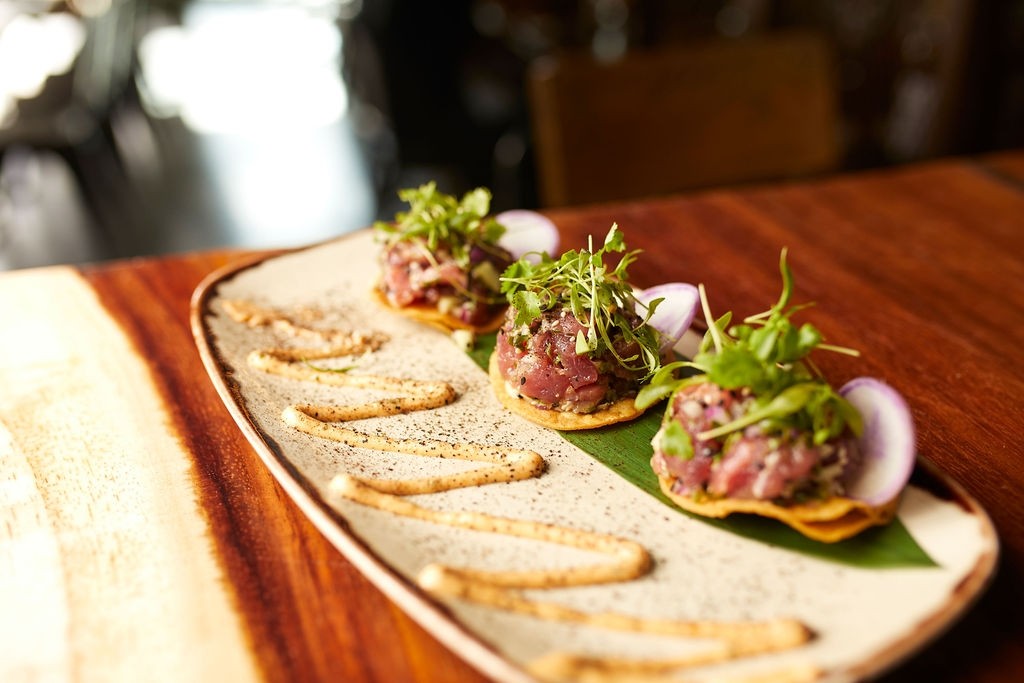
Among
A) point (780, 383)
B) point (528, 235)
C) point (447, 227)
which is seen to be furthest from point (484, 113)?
point (780, 383)

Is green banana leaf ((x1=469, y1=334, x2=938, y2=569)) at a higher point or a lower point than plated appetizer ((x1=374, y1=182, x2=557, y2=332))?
lower

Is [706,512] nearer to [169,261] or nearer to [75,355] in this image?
[75,355]

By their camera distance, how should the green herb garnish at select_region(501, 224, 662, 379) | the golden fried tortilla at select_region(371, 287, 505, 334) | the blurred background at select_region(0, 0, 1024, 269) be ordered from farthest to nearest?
the blurred background at select_region(0, 0, 1024, 269) → the golden fried tortilla at select_region(371, 287, 505, 334) → the green herb garnish at select_region(501, 224, 662, 379)

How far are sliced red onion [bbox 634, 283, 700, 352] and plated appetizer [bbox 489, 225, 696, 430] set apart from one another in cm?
11

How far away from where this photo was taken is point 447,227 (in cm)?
196

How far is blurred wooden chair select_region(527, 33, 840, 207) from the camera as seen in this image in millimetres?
2961

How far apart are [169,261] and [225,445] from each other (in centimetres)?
93

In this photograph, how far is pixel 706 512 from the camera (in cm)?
132

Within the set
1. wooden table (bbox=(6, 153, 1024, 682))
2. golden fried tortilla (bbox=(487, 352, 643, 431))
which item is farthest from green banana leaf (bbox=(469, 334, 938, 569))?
wooden table (bbox=(6, 153, 1024, 682))

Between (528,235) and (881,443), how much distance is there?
3.60 ft

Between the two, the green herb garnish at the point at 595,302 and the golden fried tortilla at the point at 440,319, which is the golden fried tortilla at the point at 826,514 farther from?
the golden fried tortilla at the point at 440,319

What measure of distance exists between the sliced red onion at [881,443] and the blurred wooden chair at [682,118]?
179cm

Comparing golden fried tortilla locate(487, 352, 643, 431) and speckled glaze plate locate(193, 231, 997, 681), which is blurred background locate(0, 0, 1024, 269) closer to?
golden fried tortilla locate(487, 352, 643, 431)

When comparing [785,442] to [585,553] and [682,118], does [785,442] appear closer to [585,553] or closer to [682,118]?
[585,553]
